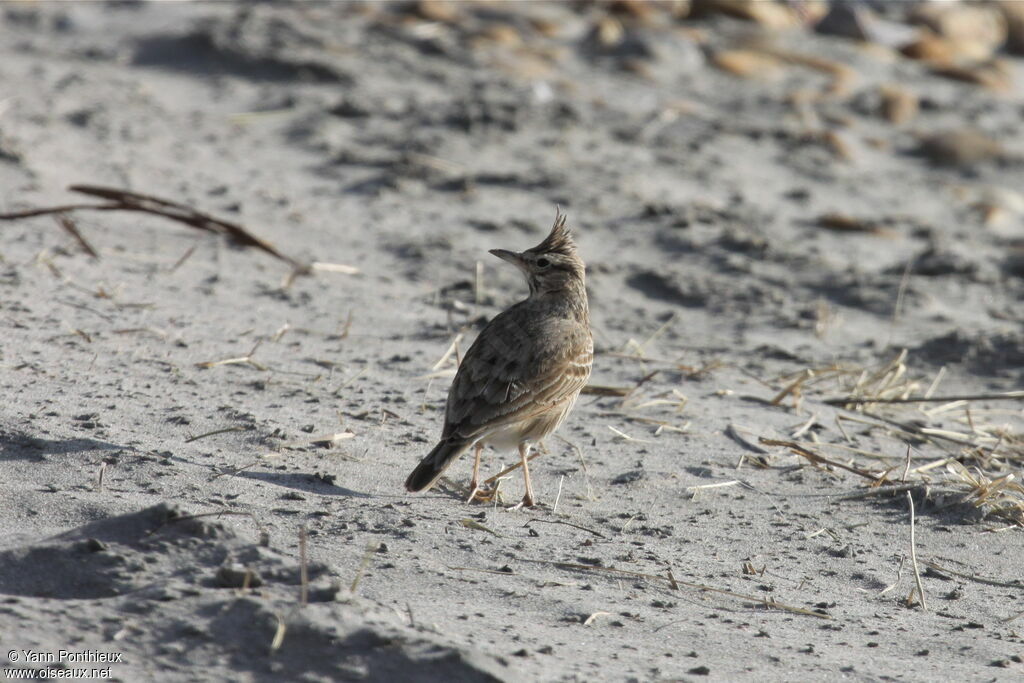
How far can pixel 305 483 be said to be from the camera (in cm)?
460

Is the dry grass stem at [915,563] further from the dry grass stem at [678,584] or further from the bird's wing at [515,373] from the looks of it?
the bird's wing at [515,373]

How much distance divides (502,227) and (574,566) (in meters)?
4.42

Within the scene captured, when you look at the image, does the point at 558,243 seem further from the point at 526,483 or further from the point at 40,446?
the point at 40,446

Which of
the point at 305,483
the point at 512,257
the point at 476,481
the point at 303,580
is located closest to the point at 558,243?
the point at 512,257

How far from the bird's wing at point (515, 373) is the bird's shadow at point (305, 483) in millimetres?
439

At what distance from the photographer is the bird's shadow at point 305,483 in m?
4.54

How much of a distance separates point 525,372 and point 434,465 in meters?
0.66

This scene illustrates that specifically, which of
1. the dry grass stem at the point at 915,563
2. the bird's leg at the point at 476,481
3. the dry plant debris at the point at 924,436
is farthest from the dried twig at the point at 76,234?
the dry grass stem at the point at 915,563

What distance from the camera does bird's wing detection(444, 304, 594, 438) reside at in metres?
4.78

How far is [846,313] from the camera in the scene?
305 inches

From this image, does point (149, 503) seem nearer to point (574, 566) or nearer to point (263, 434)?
point (263, 434)

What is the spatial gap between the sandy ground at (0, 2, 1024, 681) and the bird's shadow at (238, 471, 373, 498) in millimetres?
24

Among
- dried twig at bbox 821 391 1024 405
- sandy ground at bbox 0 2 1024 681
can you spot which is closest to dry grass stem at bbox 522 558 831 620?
sandy ground at bbox 0 2 1024 681

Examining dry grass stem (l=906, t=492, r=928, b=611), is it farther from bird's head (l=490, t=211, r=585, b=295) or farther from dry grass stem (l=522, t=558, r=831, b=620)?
bird's head (l=490, t=211, r=585, b=295)
